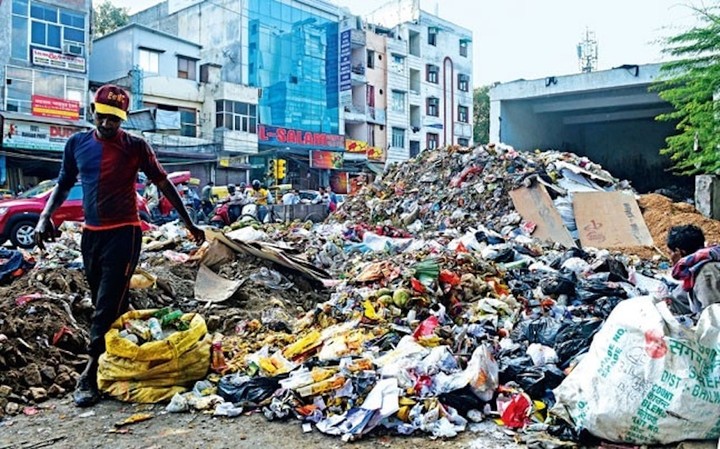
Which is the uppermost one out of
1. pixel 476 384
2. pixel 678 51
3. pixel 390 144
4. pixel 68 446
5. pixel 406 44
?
pixel 406 44

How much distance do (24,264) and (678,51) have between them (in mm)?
8888

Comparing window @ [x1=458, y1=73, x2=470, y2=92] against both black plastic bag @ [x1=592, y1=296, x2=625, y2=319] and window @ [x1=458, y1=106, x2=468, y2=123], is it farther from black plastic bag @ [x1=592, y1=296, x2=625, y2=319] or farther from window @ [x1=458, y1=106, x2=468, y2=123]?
black plastic bag @ [x1=592, y1=296, x2=625, y2=319]

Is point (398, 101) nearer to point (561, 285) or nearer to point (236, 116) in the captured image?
point (236, 116)

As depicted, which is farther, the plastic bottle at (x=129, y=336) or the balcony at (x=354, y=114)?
the balcony at (x=354, y=114)

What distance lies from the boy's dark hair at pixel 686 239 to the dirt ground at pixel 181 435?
4.87 feet

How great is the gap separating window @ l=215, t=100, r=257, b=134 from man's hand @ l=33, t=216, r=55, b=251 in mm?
23190

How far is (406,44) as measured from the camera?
3625 cm

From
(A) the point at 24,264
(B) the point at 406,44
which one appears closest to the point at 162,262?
(A) the point at 24,264

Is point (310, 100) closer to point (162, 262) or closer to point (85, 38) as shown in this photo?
point (85, 38)

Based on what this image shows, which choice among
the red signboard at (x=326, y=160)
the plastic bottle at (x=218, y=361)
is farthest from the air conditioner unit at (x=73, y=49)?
the plastic bottle at (x=218, y=361)

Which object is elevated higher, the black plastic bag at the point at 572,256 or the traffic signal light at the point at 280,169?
the traffic signal light at the point at 280,169

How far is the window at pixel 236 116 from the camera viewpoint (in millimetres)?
25781

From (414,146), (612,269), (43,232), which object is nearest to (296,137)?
(414,146)

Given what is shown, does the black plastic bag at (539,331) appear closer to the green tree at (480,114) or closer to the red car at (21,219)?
the red car at (21,219)
